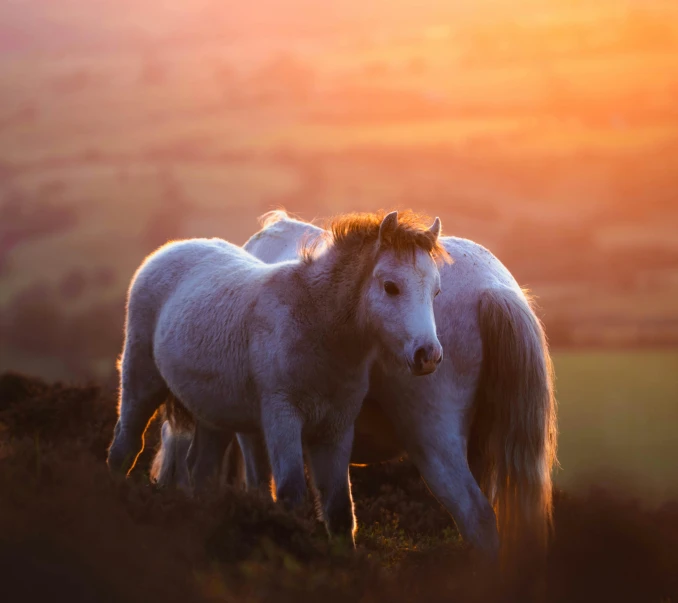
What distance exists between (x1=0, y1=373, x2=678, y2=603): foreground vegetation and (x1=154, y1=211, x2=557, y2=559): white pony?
305mm

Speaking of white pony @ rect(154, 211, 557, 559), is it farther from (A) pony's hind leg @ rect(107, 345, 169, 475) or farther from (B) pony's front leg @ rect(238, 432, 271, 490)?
(A) pony's hind leg @ rect(107, 345, 169, 475)

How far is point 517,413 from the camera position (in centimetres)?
598

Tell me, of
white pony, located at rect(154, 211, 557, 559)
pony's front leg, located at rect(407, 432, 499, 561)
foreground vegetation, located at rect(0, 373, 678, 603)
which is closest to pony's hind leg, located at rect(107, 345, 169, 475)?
foreground vegetation, located at rect(0, 373, 678, 603)

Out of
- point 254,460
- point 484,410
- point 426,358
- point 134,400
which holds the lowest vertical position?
point 254,460

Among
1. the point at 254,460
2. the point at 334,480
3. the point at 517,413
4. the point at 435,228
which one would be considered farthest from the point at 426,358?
the point at 254,460

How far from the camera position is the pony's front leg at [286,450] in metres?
5.52

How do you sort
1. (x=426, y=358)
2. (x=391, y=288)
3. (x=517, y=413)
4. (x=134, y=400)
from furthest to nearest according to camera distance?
(x=134, y=400)
(x=517, y=413)
(x=391, y=288)
(x=426, y=358)

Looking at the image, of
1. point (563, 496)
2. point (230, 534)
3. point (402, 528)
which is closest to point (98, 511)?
point (230, 534)

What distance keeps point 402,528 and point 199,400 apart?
361 cm

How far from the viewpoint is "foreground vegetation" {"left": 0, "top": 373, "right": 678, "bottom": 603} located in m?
3.73

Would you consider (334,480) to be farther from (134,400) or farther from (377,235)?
(134,400)

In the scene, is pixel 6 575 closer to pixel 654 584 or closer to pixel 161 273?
pixel 654 584

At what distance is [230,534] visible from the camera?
4.84m

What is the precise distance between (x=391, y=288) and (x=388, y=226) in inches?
16.5
